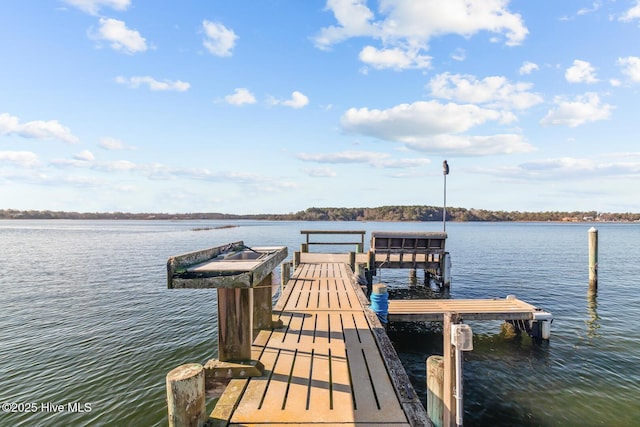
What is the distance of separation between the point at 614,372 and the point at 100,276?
25.1 m

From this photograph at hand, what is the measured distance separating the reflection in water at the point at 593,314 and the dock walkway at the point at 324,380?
9.20 metres

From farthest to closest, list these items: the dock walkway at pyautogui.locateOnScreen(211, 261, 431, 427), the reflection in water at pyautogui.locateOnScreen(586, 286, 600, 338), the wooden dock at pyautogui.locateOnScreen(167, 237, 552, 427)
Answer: the reflection in water at pyautogui.locateOnScreen(586, 286, 600, 338)
the dock walkway at pyautogui.locateOnScreen(211, 261, 431, 427)
the wooden dock at pyautogui.locateOnScreen(167, 237, 552, 427)

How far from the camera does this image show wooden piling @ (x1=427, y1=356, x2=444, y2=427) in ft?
15.1

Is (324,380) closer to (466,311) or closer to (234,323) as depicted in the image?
(234,323)

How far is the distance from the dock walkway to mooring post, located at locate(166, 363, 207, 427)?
380 millimetres

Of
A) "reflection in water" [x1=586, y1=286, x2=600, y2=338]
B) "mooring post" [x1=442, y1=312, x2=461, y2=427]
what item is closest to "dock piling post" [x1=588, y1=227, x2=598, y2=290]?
"reflection in water" [x1=586, y1=286, x2=600, y2=338]

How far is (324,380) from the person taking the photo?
15.8 feet

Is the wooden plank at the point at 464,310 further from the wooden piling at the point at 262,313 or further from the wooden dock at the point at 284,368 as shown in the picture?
the wooden piling at the point at 262,313

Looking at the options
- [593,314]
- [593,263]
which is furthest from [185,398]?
[593,263]

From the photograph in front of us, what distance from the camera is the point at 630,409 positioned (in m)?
6.76

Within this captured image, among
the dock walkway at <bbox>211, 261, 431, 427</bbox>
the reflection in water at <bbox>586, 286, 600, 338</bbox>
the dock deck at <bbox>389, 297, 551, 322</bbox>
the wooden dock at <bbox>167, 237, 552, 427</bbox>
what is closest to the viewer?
the wooden dock at <bbox>167, 237, 552, 427</bbox>

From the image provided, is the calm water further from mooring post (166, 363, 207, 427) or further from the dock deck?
mooring post (166, 363, 207, 427)

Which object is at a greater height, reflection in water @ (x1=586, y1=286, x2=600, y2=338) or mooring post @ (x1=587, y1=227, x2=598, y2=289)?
mooring post @ (x1=587, y1=227, x2=598, y2=289)

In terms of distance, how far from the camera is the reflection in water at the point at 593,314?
11.4m
